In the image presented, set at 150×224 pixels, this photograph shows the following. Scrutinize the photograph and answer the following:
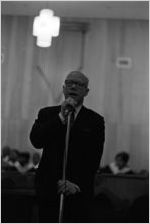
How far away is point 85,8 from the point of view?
812cm

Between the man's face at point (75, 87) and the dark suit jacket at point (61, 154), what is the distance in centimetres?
12

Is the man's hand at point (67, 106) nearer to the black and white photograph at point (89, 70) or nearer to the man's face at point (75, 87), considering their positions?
the man's face at point (75, 87)

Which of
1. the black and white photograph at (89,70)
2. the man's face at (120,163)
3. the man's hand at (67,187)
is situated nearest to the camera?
the man's hand at (67,187)

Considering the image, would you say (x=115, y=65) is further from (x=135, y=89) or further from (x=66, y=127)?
(x=66, y=127)

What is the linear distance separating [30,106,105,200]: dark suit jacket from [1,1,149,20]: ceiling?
5843 mm

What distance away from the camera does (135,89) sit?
8391mm

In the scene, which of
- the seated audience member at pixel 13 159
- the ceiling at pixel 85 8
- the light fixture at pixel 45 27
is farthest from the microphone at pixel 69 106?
the ceiling at pixel 85 8

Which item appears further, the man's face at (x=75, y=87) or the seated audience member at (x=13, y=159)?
the seated audience member at (x=13, y=159)

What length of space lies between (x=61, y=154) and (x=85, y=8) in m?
6.37

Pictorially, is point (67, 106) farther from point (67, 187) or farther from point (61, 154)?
point (67, 187)

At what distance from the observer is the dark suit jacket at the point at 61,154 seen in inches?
84.5

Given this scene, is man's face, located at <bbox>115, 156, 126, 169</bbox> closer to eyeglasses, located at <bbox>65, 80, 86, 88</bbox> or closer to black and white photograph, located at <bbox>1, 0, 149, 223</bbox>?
black and white photograph, located at <bbox>1, 0, 149, 223</bbox>

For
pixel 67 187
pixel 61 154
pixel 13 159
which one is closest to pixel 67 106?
pixel 61 154

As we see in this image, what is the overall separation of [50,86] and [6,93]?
90 centimetres
